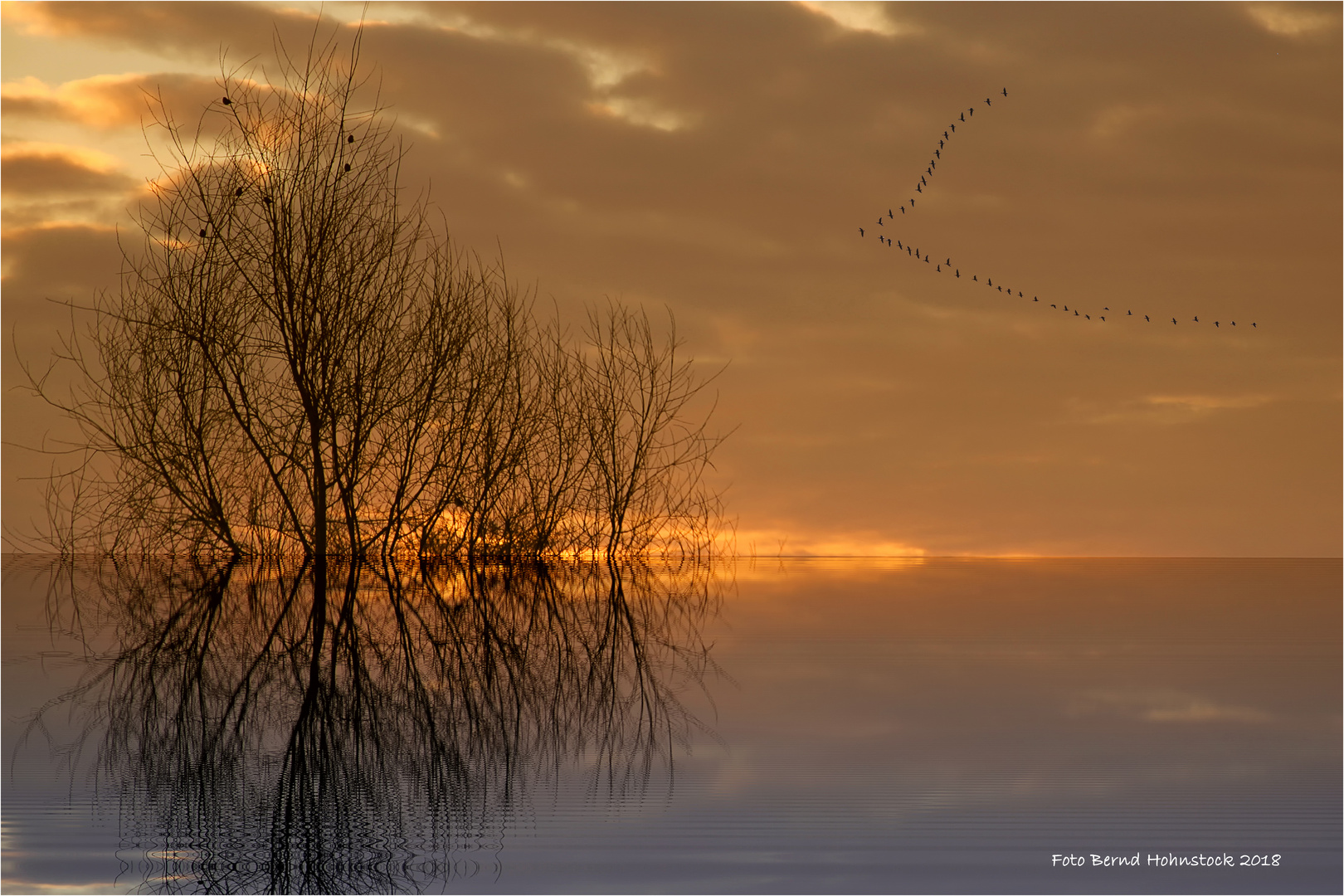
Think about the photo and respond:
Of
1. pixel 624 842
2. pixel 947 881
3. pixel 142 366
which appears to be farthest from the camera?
pixel 142 366

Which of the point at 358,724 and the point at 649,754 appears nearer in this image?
the point at 649,754

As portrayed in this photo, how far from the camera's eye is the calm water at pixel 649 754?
1632 millimetres

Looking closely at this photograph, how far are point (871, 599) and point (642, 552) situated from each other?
2285 mm

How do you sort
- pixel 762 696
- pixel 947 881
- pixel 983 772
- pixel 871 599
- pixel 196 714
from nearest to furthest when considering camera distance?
pixel 947 881
pixel 983 772
pixel 196 714
pixel 762 696
pixel 871 599

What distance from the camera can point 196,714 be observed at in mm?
2600

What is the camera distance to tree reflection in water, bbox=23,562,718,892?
5.57 ft

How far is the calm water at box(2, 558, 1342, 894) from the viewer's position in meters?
1.63

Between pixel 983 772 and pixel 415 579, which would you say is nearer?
pixel 983 772

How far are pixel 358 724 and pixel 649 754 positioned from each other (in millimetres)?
639

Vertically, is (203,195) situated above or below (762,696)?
above

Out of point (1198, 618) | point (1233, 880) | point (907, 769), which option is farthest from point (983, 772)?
point (1198, 618)

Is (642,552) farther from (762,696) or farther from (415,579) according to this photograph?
(762,696)

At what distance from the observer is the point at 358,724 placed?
97.9 inches

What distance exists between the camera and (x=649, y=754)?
230 centimetres
